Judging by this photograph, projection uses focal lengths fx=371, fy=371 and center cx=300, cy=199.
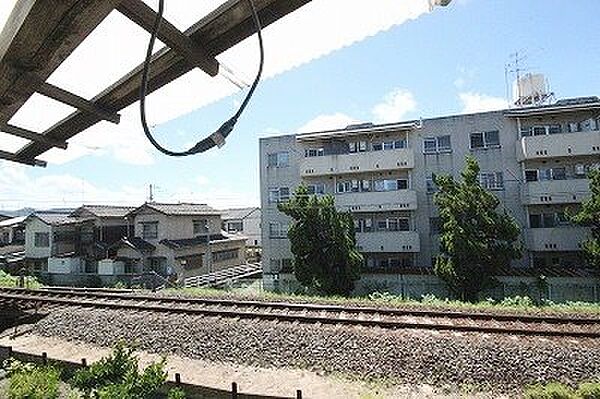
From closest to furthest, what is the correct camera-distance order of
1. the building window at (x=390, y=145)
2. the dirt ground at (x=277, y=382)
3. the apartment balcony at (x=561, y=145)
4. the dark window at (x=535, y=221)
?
the dirt ground at (x=277, y=382) → the apartment balcony at (x=561, y=145) → the dark window at (x=535, y=221) → the building window at (x=390, y=145)

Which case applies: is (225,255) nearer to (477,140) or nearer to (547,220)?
(477,140)

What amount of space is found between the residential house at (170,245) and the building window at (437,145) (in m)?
19.8

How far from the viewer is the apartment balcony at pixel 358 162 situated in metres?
24.8

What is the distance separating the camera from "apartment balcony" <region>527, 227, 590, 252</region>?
2133 cm

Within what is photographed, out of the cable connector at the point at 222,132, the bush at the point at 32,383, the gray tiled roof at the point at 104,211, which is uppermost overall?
the gray tiled roof at the point at 104,211

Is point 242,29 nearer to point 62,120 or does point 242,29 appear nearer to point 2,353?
point 62,120

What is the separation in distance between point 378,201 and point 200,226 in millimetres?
17273

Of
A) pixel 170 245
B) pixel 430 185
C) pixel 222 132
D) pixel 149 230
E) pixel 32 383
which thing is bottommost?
pixel 32 383

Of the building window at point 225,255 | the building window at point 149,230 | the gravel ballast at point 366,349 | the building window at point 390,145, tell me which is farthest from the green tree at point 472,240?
the building window at point 149,230

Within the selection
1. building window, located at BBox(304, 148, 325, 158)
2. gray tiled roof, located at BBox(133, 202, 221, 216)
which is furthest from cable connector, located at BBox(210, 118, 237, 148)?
gray tiled roof, located at BBox(133, 202, 221, 216)

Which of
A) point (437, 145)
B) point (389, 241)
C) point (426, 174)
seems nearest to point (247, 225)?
point (389, 241)

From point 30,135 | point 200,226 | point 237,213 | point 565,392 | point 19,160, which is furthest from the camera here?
point 237,213

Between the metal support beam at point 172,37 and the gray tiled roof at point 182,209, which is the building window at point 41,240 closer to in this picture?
the gray tiled roof at point 182,209

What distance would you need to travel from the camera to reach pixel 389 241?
79.6 ft
